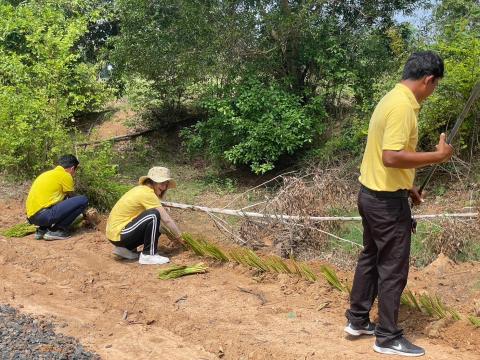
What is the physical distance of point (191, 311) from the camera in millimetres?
5090

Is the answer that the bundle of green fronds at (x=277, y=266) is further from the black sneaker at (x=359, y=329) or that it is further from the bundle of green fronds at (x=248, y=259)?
the black sneaker at (x=359, y=329)

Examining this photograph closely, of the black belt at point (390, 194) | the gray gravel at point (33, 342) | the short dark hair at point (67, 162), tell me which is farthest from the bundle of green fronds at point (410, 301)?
the short dark hair at point (67, 162)

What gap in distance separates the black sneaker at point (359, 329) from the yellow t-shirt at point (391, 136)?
1.10 m

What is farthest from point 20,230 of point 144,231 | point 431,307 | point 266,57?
point 266,57

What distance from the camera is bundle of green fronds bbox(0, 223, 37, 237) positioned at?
7680mm

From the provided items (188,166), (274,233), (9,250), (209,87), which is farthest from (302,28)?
(9,250)

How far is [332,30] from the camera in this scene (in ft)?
37.0

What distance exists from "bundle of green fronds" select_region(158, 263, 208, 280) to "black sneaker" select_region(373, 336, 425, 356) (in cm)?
257

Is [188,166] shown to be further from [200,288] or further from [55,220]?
[200,288]

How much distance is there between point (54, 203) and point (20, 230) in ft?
2.49

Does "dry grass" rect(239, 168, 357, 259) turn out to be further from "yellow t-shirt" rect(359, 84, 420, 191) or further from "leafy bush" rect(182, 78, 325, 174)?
"yellow t-shirt" rect(359, 84, 420, 191)

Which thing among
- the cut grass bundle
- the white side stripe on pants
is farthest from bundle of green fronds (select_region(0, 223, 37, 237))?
the cut grass bundle

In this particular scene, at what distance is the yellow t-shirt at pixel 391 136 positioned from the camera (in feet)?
11.7

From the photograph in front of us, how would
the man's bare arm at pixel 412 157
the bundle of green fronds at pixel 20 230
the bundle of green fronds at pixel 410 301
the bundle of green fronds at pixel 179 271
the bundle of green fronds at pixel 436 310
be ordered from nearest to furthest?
the man's bare arm at pixel 412 157 < the bundle of green fronds at pixel 436 310 < the bundle of green fronds at pixel 410 301 < the bundle of green fronds at pixel 179 271 < the bundle of green fronds at pixel 20 230
